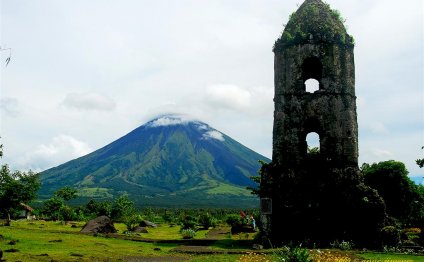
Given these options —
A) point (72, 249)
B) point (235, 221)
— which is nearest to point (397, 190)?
point (235, 221)

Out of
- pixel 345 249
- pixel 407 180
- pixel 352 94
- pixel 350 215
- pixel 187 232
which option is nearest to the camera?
pixel 345 249

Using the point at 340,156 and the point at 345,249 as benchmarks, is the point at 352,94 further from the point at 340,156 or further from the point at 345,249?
the point at 345,249

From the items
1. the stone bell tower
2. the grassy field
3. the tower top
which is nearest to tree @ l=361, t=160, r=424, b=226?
the stone bell tower

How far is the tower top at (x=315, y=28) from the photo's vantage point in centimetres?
2277

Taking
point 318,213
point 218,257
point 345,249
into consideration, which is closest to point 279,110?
point 318,213

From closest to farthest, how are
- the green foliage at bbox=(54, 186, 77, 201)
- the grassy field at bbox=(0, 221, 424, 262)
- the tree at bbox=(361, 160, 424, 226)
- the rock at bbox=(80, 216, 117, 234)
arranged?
the grassy field at bbox=(0, 221, 424, 262) → the tree at bbox=(361, 160, 424, 226) → the rock at bbox=(80, 216, 117, 234) → the green foliage at bbox=(54, 186, 77, 201)

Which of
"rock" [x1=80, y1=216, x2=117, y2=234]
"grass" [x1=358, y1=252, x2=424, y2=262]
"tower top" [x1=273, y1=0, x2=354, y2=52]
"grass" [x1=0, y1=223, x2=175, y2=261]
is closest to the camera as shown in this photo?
"grass" [x1=358, y1=252, x2=424, y2=262]

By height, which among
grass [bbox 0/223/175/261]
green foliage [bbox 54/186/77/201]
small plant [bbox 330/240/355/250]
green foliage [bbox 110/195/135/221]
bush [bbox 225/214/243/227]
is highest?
green foliage [bbox 54/186/77/201]

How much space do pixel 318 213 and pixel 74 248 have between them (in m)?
10.4

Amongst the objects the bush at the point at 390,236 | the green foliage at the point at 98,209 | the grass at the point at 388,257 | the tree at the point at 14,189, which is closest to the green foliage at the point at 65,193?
the green foliage at the point at 98,209

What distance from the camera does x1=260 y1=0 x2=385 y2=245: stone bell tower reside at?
2089 centimetres

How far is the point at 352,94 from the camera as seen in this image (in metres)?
22.7

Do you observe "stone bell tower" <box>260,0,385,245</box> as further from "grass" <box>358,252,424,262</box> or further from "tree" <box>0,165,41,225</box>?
"tree" <box>0,165,41,225</box>

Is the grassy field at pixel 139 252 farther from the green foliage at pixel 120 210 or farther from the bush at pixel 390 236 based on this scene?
the green foliage at pixel 120 210
